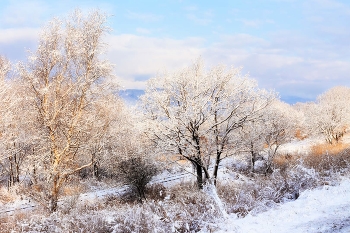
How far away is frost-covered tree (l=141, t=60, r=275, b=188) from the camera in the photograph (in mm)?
16188

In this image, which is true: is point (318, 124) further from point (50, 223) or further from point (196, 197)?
point (50, 223)

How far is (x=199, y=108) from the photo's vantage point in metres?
15.6

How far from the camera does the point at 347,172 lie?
1085 centimetres

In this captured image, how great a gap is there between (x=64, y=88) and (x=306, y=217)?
10.3 metres

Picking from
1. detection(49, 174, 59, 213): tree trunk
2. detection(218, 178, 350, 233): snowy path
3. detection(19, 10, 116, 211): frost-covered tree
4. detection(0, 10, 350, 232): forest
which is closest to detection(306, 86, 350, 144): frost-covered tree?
detection(0, 10, 350, 232): forest

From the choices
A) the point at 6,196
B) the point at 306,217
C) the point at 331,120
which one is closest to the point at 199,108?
the point at 306,217

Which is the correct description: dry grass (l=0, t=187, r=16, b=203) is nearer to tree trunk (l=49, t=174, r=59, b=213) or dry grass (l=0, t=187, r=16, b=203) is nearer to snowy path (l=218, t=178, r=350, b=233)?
tree trunk (l=49, t=174, r=59, b=213)

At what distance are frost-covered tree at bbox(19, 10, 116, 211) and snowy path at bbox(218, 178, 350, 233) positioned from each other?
7612 mm

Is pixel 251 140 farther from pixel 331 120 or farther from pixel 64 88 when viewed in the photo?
pixel 331 120

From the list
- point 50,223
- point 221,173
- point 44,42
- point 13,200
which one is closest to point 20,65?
point 44,42

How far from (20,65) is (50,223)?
20.4 feet

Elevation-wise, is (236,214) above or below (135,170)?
above

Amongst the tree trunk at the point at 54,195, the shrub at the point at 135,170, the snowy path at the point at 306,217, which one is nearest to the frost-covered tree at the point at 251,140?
the shrub at the point at 135,170

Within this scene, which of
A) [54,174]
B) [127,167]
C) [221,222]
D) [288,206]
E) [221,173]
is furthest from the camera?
[221,173]
